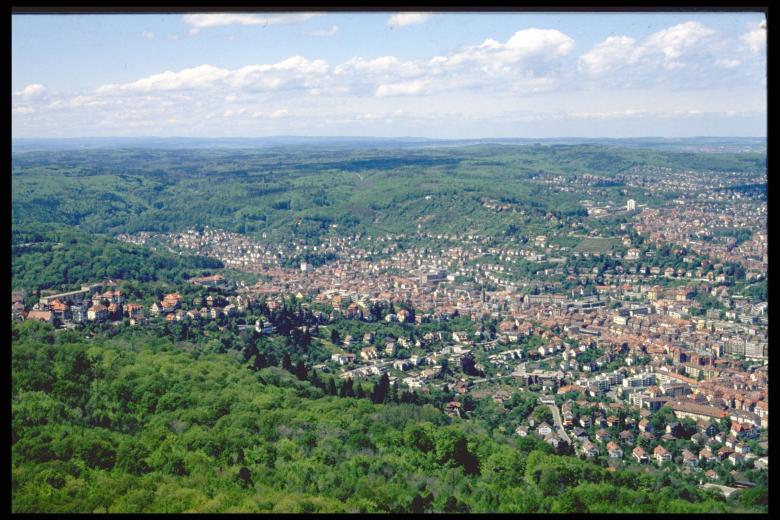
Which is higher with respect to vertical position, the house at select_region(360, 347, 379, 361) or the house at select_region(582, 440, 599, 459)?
the house at select_region(360, 347, 379, 361)

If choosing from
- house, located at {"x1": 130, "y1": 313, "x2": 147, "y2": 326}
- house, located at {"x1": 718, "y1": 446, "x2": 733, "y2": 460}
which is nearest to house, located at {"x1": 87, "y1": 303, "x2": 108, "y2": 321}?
house, located at {"x1": 130, "y1": 313, "x2": 147, "y2": 326}

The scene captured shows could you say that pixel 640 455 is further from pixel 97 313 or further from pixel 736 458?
pixel 97 313

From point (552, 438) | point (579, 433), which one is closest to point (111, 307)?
point (552, 438)

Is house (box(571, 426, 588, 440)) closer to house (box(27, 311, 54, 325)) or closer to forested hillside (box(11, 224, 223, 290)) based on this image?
house (box(27, 311, 54, 325))

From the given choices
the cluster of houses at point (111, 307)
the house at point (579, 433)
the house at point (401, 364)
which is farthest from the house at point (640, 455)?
the cluster of houses at point (111, 307)

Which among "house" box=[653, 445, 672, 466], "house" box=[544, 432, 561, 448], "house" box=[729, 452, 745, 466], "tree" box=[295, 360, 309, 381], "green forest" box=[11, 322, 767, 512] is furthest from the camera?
"tree" box=[295, 360, 309, 381]
